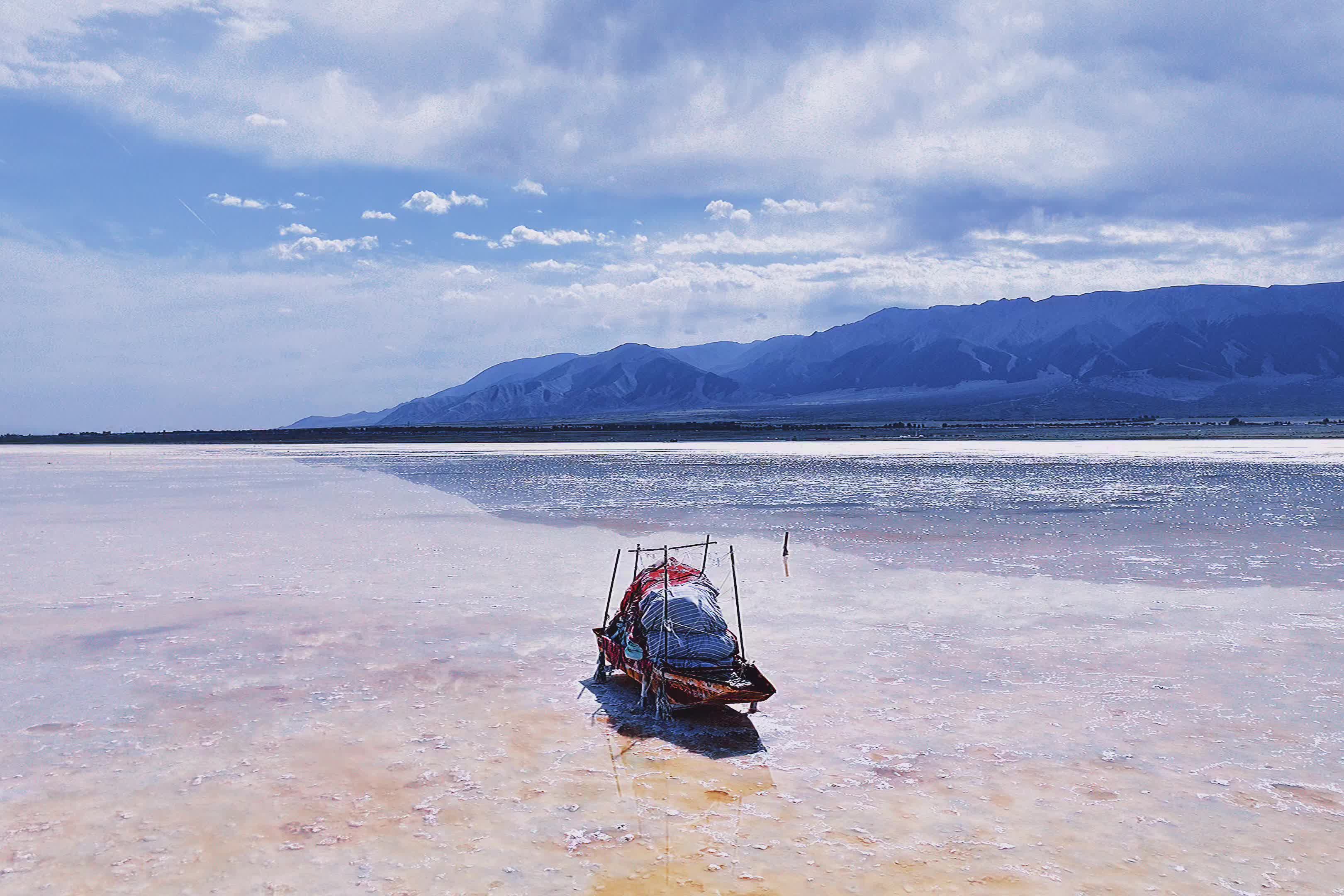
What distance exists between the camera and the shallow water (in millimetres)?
9828

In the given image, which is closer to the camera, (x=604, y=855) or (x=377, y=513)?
(x=604, y=855)

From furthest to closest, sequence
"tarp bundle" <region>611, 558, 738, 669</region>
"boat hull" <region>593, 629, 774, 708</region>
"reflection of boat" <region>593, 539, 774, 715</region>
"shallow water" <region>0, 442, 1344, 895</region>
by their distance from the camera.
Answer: "tarp bundle" <region>611, 558, 738, 669</region> → "reflection of boat" <region>593, 539, 774, 715</region> → "boat hull" <region>593, 629, 774, 708</region> → "shallow water" <region>0, 442, 1344, 895</region>

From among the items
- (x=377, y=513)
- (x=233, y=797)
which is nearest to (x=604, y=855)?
(x=233, y=797)

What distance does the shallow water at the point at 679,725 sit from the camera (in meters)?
9.83

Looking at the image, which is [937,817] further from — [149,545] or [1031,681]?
[149,545]

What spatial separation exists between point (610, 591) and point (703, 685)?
4.24 metres

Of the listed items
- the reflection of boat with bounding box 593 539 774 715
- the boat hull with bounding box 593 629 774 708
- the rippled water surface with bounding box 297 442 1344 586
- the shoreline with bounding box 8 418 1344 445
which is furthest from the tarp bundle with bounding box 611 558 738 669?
the shoreline with bounding box 8 418 1344 445

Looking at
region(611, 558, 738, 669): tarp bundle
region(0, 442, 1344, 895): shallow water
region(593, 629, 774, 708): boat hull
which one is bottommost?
region(0, 442, 1344, 895): shallow water

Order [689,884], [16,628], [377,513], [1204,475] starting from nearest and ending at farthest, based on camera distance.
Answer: [689,884] → [16,628] → [377,513] → [1204,475]

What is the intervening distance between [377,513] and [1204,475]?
48.5 meters

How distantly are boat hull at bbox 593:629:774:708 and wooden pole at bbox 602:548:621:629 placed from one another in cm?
176

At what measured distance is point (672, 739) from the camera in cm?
1364

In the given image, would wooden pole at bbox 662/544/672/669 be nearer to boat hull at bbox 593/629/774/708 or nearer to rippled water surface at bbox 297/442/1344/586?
boat hull at bbox 593/629/774/708

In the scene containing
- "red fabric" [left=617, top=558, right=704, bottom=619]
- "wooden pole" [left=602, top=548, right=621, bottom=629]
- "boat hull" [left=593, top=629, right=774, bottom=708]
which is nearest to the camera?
"boat hull" [left=593, top=629, right=774, bottom=708]
